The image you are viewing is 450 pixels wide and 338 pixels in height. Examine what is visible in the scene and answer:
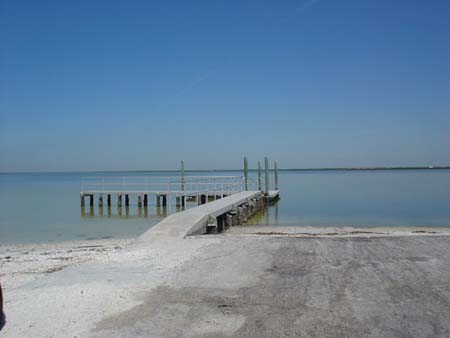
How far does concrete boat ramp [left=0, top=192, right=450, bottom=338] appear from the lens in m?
3.84

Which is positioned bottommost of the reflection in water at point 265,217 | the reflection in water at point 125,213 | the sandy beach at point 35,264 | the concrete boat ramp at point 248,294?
the reflection in water at point 265,217

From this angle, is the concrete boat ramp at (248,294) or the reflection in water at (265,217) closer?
the concrete boat ramp at (248,294)

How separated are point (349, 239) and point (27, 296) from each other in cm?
559

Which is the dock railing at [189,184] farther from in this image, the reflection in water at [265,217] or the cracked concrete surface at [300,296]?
the cracked concrete surface at [300,296]

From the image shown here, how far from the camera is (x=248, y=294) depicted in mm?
4793

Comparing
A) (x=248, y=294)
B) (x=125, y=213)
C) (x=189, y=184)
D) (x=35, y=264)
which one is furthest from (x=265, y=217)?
(x=248, y=294)

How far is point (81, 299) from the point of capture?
4.74m

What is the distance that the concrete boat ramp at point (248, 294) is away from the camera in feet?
12.6

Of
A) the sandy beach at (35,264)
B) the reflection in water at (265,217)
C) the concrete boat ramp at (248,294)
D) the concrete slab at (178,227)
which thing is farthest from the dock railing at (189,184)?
the concrete boat ramp at (248,294)

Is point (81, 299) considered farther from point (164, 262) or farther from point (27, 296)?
point (164, 262)

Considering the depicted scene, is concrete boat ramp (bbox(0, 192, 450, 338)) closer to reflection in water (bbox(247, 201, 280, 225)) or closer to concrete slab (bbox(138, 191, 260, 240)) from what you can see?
concrete slab (bbox(138, 191, 260, 240))

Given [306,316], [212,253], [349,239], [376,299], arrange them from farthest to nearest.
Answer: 1. [349,239]
2. [212,253]
3. [376,299]
4. [306,316]

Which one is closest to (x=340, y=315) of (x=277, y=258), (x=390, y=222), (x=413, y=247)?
(x=277, y=258)

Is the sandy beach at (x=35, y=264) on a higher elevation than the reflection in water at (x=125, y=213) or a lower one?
higher
